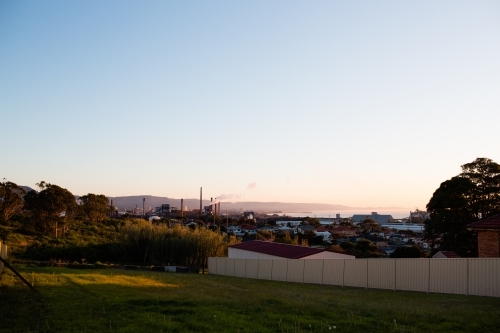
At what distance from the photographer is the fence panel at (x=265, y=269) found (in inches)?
1327

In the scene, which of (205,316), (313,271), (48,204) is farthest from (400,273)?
(48,204)

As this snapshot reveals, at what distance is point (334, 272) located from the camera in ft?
88.5

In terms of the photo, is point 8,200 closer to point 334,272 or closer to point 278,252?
point 278,252

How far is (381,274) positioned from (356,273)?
1885 mm

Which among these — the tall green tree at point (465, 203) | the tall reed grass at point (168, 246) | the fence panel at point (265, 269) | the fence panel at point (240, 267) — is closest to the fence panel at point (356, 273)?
the fence panel at point (265, 269)

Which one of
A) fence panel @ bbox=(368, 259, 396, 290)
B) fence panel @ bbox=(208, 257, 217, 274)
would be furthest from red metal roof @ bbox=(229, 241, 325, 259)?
fence panel @ bbox=(368, 259, 396, 290)

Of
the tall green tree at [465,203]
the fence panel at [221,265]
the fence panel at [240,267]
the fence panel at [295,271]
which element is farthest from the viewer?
the fence panel at [221,265]

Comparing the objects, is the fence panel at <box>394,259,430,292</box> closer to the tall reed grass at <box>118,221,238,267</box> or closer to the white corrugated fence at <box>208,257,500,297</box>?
the white corrugated fence at <box>208,257,500,297</box>

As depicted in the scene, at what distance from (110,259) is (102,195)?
2453 cm

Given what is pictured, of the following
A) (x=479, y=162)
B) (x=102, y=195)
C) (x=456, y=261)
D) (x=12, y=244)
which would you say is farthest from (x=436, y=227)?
(x=102, y=195)

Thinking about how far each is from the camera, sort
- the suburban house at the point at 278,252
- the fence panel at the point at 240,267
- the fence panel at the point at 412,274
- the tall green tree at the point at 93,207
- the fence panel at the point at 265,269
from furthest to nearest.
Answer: the tall green tree at the point at 93,207
the fence panel at the point at 240,267
the suburban house at the point at 278,252
the fence panel at the point at 265,269
the fence panel at the point at 412,274

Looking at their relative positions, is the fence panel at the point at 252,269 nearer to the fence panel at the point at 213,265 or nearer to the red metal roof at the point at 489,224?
the fence panel at the point at 213,265

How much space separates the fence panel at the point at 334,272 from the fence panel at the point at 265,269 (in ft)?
21.3

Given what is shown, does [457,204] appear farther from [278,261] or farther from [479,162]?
[278,261]
